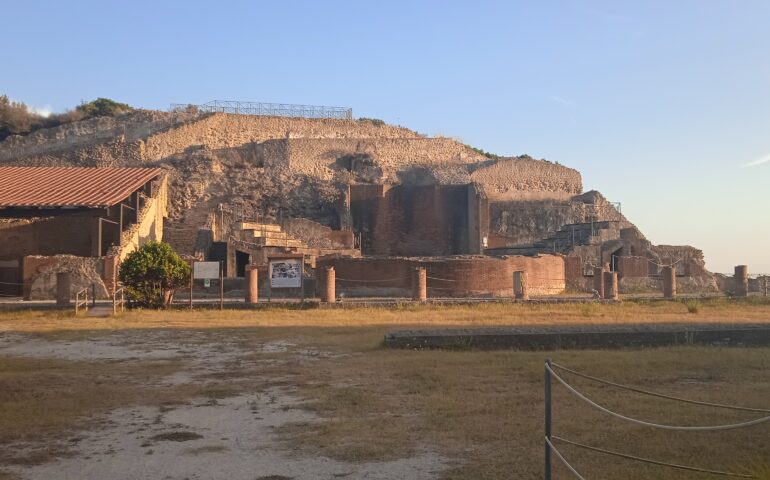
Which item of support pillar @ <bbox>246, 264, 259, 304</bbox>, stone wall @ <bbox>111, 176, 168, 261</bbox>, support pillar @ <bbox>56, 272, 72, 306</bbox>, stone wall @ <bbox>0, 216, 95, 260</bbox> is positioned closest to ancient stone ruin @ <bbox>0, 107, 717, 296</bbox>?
stone wall @ <bbox>0, 216, 95, 260</bbox>

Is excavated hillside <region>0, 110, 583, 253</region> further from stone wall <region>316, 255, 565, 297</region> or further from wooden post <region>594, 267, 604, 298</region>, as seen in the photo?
wooden post <region>594, 267, 604, 298</region>

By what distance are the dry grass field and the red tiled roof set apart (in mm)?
12258

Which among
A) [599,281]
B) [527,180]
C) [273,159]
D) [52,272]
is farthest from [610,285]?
[273,159]

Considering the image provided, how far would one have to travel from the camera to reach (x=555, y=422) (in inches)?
260

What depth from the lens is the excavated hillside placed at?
1603 inches

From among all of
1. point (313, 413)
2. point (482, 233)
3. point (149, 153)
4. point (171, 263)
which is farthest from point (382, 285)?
point (149, 153)

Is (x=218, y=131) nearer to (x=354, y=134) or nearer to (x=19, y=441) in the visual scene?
(x=354, y=134)

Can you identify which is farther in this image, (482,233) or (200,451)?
(482,233)

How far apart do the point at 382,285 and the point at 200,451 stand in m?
20.2

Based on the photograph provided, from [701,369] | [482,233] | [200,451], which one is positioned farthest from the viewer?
[482,233]

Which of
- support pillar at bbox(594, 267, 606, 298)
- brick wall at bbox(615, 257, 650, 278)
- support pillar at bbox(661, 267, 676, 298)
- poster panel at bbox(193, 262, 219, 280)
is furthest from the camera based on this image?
brick wall at bbox(615, 257, 650, 278)

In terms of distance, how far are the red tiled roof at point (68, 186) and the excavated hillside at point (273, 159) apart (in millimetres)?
6898

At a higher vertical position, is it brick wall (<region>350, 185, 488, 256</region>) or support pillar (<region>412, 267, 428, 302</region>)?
brick wall (<region>350, 185, 488, 256</region>)

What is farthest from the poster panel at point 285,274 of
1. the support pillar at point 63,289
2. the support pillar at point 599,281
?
the support pillar at point 599,281
